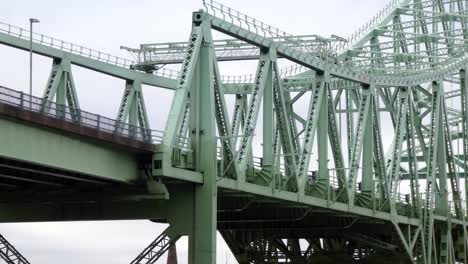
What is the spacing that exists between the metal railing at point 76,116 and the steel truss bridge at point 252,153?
10cm

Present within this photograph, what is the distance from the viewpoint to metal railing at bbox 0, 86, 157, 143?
4978cm

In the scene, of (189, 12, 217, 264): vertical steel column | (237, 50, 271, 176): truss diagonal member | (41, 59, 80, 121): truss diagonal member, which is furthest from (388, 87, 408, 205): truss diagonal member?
(189, 12, 217, 264): vertical steel column

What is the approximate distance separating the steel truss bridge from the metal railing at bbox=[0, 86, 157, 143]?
10cm

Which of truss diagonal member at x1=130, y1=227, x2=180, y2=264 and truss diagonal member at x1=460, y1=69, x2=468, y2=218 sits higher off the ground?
truss diagonal member at x1=460, y1=69, x2=468, y2=218

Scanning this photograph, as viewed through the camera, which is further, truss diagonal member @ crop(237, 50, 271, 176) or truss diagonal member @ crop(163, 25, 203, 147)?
truss diagonal member @ crop(237, 50, 271, 176)

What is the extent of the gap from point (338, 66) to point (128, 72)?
1486 centimetres

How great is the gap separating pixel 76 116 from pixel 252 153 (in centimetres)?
2919

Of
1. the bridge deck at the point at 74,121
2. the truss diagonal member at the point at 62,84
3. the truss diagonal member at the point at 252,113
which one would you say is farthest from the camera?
the truss diagonal member at the point at 62,84

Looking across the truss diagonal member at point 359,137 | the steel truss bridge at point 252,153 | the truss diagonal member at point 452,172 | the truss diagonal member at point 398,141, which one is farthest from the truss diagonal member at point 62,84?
the truss diagonal member at point 452,172

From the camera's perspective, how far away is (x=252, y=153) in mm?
80812

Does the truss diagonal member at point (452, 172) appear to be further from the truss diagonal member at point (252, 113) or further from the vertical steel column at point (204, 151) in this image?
the vertical steel column at point (204, 151)

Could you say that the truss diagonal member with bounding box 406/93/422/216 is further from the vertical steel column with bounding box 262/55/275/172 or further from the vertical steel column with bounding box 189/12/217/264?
the vertical steel column with bounding box 189/12/217/264

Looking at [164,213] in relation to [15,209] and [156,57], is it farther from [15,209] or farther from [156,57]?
[156,57]

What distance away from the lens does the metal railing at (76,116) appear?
49781 mm
